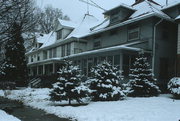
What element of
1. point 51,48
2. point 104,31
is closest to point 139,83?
point 104,31

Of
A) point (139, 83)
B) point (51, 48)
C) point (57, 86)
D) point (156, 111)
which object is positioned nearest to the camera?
point (156, 111)

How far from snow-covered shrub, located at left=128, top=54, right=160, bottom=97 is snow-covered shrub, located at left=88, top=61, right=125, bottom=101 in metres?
2.10

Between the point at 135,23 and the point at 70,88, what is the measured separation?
10.7 metres

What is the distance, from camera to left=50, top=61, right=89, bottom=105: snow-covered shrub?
1170cm

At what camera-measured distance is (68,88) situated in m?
11.9

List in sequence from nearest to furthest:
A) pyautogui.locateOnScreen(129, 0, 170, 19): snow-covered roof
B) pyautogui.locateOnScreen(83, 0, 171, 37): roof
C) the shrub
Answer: pyautogui.locateOnScreen(83, 0, 171, 37): roof
pyautogui.locateOnScreen(129, 0, 170, 19): snow-covered roof
the shrub

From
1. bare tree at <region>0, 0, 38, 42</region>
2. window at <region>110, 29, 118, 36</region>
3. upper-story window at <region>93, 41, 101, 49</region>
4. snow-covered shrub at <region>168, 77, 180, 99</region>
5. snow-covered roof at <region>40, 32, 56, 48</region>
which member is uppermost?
snow-covered roof at <region>40, 32, 56, 48</region>

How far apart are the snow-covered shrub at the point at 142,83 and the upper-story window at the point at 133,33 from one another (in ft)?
14.9

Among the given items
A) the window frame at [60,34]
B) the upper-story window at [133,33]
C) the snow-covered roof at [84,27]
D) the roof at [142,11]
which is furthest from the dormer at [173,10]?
the window frame at [60,34]

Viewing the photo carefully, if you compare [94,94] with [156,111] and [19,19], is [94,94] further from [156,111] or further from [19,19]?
[19,19]

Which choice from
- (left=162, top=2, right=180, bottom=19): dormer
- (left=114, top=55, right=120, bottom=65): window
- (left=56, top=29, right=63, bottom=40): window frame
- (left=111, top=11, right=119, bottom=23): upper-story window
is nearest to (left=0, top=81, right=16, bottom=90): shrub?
(left=56, top=29, right=63, bottom=40): window frame

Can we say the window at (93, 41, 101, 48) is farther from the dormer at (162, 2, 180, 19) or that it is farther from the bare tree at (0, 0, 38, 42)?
the bare tree at (0, 0, 38, 42)

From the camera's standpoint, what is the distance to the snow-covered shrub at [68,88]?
38.4ft

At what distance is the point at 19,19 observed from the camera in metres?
8.48
